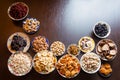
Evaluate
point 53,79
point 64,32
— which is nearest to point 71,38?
point 64,32

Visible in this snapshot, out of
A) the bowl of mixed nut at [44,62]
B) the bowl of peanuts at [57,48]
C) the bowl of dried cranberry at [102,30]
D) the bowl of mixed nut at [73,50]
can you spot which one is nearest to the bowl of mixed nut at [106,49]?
the bowl of dried cranberry at [102,30]

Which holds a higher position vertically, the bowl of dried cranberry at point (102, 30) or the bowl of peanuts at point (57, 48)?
the bowl of dried cranberry at point (102, 30)

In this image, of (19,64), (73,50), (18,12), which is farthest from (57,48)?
(18,12)

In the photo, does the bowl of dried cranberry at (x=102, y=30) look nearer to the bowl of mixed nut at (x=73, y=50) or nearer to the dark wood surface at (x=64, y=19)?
the dark wood surface at (x=64, y=19)

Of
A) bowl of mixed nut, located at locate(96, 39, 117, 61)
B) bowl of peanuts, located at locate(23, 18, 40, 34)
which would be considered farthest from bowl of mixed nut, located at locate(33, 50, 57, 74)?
bowl of mixed nut, located at locate(96, 39, 117, 61)

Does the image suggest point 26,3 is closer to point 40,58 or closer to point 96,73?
point 40,58
